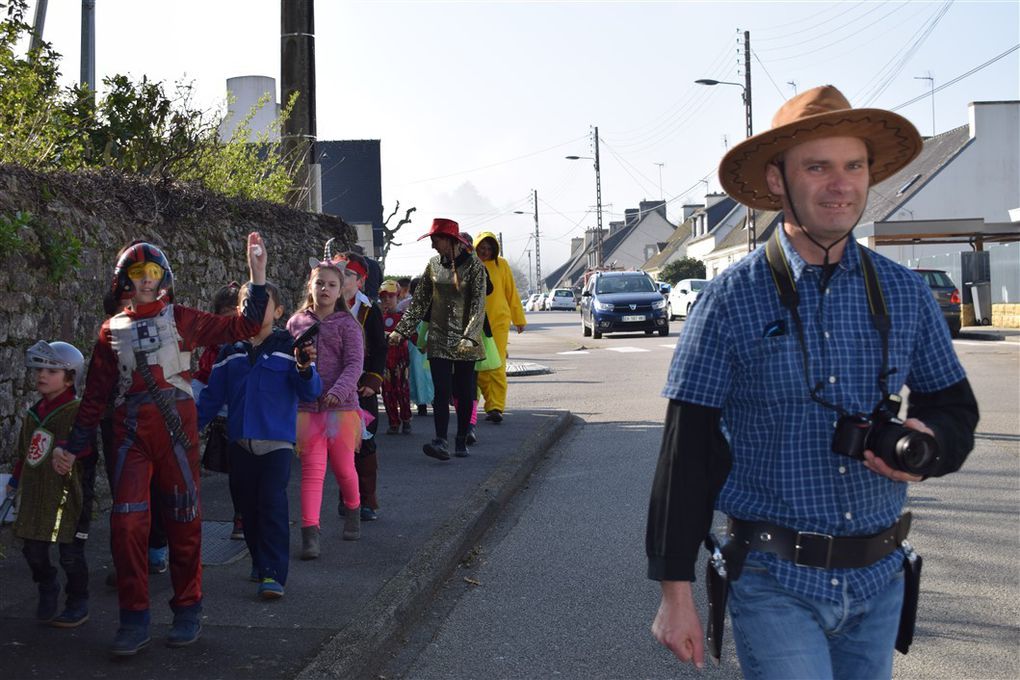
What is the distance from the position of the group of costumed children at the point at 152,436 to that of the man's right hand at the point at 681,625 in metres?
2.93

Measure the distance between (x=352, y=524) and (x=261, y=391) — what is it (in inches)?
61.4

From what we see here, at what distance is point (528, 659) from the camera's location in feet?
16.8

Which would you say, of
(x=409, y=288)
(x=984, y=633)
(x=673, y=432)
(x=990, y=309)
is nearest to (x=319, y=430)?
(x=984, y=633)

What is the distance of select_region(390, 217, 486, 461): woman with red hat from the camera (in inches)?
392

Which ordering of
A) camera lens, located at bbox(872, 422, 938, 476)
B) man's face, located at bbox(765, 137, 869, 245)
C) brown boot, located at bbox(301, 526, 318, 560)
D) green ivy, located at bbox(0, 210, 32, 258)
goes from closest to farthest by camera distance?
camera lens, located at bbox(872, 422, 938, 476), man's face, located at bbox(765, 137, 869, 245), green ivy, located at bbox(0, 210, 32, 258), brown boot, located at bbox(301, 526, 318, 560)

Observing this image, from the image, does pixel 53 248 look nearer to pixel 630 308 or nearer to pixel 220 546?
pixel 220 546

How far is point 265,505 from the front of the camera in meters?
5.83

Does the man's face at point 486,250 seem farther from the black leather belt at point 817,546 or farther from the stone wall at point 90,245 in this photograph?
the black leather belt at point 817,546

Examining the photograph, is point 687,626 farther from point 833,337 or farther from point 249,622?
point 249,622

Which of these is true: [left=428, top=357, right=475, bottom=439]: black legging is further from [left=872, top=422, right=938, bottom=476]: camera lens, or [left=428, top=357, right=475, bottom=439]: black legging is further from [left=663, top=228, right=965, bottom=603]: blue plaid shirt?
[left=872, top=422, right=938, bottom=476]: camera lens

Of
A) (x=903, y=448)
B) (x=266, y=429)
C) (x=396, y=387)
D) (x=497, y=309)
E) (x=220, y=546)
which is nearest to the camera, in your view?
(x=903, y=448)

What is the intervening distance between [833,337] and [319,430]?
4504 millimetres

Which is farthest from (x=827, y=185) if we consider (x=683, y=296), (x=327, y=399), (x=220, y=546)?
(x=683, y=296)

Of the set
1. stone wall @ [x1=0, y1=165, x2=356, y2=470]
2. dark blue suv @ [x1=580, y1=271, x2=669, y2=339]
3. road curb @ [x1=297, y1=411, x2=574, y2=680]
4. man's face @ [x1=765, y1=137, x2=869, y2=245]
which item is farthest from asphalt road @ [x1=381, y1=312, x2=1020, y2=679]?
dark blue suv @ [x1=580, y1=271, x2=669, y2=339]
